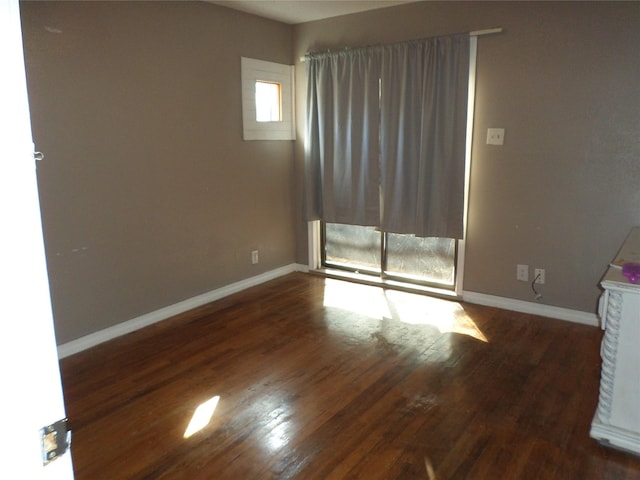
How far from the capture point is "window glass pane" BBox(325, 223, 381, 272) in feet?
14.7

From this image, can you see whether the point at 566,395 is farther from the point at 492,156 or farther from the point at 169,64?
the point at 169,64

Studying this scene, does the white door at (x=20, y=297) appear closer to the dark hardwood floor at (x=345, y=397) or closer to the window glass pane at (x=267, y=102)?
the dark hardwood floor at (x=345, y=397)

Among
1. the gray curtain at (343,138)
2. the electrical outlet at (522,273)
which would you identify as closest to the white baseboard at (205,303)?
the electrical outlet at (522,273)

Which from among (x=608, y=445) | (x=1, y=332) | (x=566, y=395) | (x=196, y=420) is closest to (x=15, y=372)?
(x=1, y=332)

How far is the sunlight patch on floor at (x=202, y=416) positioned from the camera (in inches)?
88.8

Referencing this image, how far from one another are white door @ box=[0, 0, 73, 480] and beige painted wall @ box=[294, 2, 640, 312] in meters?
3.44

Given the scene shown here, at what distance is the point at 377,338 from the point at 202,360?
117cm

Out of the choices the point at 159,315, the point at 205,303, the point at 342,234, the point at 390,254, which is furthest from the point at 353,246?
the point at 159,315

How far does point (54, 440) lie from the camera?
699 mm

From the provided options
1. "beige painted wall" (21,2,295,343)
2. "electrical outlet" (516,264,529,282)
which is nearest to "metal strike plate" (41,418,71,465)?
"beige painted wall" (21,2,295,343)

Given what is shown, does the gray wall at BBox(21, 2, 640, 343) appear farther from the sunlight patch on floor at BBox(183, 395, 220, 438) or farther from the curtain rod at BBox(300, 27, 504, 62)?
the sunlight patch on floor at BBox(183, 395, 220, 438)

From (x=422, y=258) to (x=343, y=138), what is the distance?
50.6 inches

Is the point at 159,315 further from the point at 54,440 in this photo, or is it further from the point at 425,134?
the point at 54,440

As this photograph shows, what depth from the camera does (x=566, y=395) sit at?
250 cm
